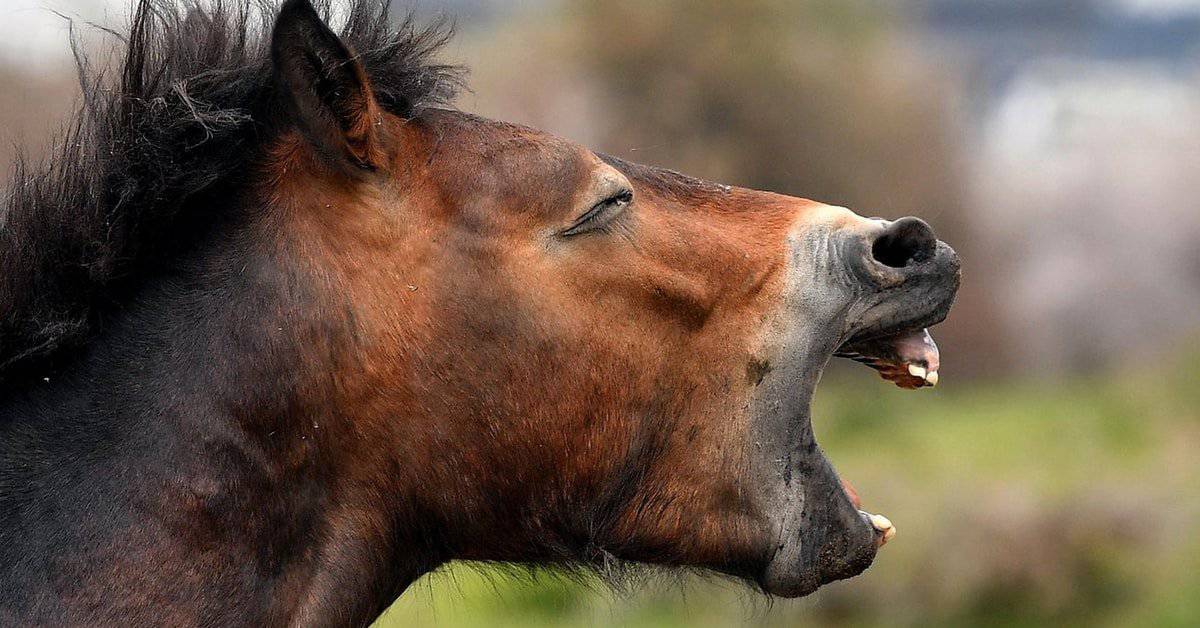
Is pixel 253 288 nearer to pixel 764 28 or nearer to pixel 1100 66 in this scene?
pixel 764 28

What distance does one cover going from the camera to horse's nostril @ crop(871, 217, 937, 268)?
3469mm

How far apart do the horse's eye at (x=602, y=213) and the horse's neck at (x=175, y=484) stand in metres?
0.73

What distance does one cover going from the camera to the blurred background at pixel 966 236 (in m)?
10.5

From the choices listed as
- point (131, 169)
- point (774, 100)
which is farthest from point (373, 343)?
point (774, 100)

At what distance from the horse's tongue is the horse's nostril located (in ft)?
0.61

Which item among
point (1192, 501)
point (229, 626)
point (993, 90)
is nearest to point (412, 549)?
point (229, 626)

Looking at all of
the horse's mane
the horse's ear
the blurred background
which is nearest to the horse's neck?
the horse's mane

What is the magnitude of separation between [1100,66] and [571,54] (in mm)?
17903

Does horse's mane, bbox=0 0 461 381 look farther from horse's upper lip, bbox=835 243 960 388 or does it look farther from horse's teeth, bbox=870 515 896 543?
horse's teeth, bbox=870 515 896 543

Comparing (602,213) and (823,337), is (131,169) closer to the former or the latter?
(602,213)

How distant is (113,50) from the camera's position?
3.61 m

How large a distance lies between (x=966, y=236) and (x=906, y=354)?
2181 centimetres

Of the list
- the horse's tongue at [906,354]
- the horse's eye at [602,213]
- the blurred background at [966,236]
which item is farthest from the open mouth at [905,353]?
the blurred background at [966,236]

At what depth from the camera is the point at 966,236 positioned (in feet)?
80.9
